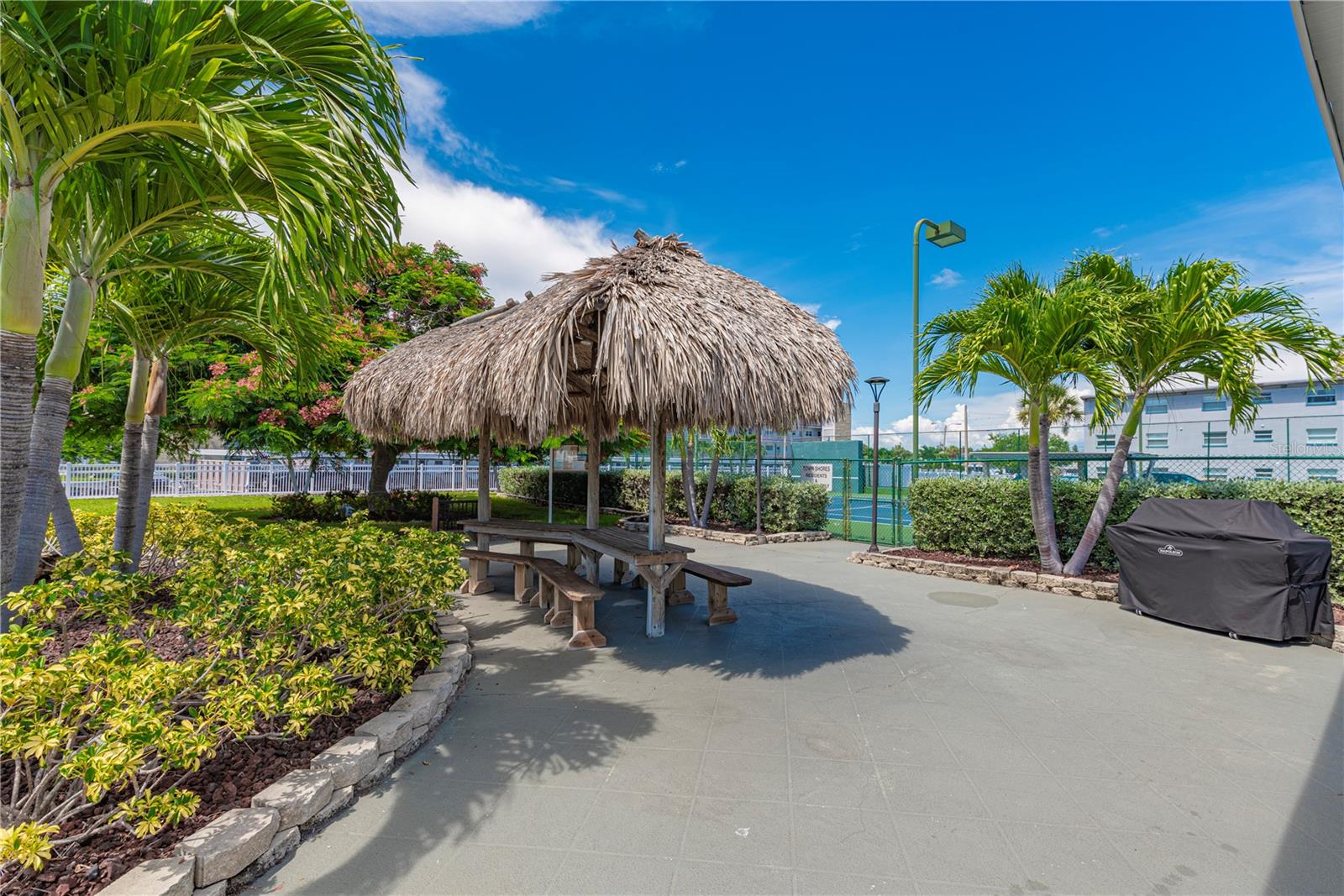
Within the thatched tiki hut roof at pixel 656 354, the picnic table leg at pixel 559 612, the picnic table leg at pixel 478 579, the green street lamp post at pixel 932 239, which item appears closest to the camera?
the thatched tiki hut roof at pixel 656 354

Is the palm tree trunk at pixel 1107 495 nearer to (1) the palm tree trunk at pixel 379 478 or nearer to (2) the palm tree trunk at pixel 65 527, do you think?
(2) the palm tree trunk at pixel 65 527

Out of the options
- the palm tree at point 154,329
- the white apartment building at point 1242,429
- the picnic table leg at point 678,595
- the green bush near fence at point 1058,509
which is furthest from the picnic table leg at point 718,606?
the white apartment building at point 1242,429

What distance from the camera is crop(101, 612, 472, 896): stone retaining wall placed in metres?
2.02

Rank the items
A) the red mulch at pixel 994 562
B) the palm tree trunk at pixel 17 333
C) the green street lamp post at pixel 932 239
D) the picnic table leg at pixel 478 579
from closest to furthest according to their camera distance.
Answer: the palm tree trunk at pixel 17 333 < the picnic table leg at pixel 478 579 < the red mulch at pixel 994 562 < the green street lamp post at pixel 932 239

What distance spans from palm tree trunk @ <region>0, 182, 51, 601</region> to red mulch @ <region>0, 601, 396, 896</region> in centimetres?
61

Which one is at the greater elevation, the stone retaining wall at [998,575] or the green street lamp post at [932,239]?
the green street lamp post at [932,239]

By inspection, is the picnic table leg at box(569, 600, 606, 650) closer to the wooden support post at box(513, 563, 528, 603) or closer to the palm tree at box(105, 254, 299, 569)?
the wooden support post at box(513, 563, 528, 603)

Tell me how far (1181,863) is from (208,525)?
8.03m

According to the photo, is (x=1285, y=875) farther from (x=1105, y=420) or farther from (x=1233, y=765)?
(x=1105, y=420)

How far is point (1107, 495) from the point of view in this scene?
7.43 m

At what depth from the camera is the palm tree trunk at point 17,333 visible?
269cm

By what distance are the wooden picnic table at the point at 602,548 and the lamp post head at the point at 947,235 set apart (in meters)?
9.30

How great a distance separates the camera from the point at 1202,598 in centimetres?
584

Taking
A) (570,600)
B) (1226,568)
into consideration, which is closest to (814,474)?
(1226,568)
